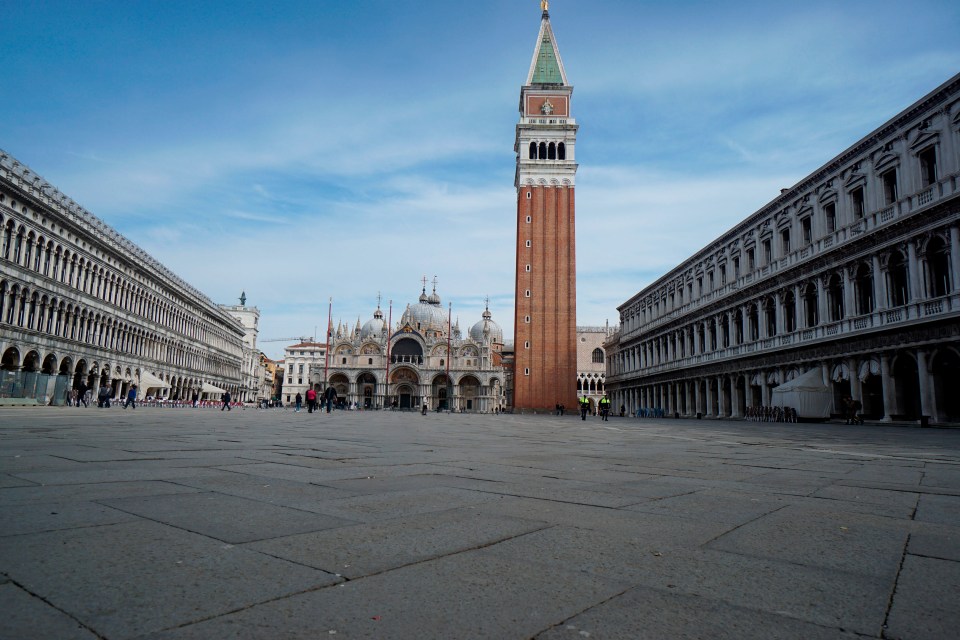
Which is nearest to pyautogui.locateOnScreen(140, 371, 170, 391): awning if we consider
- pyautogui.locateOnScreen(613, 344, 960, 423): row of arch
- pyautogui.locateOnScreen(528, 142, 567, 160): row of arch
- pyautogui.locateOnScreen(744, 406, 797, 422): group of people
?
pyautogui.locateOnScreen(528, 142, 567, 160): row of arch

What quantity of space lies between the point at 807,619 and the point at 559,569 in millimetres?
854

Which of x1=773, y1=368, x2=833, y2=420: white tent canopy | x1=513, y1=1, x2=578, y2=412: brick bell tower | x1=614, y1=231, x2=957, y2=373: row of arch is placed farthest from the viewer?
x1=513, y1=1, x2=578, y2=412: brick bell tower

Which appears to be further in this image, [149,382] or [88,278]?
[149,382]

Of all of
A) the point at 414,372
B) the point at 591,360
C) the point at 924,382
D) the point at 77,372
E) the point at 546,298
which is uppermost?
the point at 546,298

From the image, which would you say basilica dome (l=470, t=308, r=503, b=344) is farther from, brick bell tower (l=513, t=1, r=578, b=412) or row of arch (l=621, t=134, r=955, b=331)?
row of arch (l=621, t=134, r=955, b=331)

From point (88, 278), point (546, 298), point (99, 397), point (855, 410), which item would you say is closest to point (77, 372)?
point (88, 278)

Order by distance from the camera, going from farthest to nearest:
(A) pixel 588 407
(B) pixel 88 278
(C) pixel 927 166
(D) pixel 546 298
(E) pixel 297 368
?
(E) pixel 297 368 → (D) pixel 546 298 → (A) pixel 588 407 → (B) pixel 88 278 → (C) pixel 927 166

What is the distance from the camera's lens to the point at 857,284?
26.4m

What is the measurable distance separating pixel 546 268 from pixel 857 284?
119ft

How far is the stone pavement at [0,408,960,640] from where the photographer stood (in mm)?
1854

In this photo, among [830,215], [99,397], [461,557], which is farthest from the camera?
[99,397]

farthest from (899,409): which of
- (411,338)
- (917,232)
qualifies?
(411,338)

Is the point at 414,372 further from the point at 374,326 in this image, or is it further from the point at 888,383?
the point at 888,383

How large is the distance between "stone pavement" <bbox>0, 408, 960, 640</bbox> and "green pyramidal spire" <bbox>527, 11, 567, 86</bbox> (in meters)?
66.0
